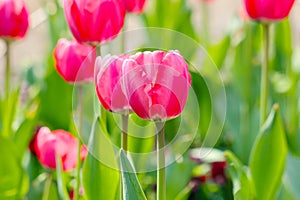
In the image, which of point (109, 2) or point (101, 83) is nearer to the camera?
point (101, 83)

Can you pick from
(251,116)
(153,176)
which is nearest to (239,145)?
(251,116)

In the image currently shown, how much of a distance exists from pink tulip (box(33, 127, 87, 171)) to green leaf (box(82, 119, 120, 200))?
0.11 m

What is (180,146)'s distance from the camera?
1.34 m

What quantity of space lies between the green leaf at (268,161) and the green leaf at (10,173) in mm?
368

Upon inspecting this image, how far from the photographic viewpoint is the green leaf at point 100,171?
97 cm

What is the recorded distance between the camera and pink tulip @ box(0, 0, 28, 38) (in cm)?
125

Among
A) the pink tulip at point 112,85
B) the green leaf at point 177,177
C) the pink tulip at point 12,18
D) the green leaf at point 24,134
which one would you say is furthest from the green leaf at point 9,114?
the pink tulip at point 112,85

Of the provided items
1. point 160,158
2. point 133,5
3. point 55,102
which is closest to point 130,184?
point 160,158

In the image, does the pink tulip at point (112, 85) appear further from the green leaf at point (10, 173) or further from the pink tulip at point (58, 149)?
the green leaf at point (10, 173)

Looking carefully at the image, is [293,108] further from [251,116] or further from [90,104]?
[90,104]

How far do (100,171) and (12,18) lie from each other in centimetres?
36

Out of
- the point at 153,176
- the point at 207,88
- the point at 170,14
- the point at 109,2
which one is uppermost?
the point at 109,2

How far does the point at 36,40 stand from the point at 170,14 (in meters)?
1.61

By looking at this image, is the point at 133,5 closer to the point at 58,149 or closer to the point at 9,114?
the point at 58,149
